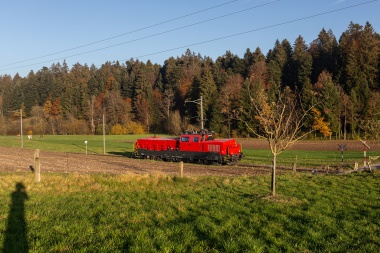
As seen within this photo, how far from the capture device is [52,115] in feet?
413

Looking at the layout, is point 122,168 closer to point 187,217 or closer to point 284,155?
point 187,217

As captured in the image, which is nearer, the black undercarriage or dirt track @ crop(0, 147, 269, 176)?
dirt track @ crop(0, 147, 269, 176)

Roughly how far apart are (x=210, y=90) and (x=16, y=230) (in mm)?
81461

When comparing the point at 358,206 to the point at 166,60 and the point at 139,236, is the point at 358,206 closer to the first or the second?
the point at 139,236

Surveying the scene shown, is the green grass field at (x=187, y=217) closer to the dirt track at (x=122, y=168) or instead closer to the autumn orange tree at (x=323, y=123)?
the dirt track at (x=122, y=168)

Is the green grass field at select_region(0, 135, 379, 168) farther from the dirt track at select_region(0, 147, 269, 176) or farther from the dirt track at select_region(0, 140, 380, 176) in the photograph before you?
the dirt track at select_region(0, 147, 269, 176)

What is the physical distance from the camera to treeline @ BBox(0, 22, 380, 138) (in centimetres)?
6881

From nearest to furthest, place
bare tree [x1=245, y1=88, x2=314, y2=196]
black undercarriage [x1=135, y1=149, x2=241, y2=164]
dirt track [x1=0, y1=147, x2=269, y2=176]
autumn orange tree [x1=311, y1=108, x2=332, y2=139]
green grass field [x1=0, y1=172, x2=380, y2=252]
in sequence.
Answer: green grass field [x1=0, y1=172, x2=380, y2=252]
bare tree [x1=245, y1=88, x2=314, y2=196]
dirt track [x1=0, y1=147, x2=269, y2=176]
black undercarriage [x1=135, y1=149, x2=241, y2=164]
autumn orange tree [x1=311, y1=108, x2=332, y2=139]

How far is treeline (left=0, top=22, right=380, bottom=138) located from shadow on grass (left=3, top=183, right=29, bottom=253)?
114 ft

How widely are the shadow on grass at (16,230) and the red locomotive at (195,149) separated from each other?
2101 centimetres

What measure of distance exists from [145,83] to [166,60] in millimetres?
26987

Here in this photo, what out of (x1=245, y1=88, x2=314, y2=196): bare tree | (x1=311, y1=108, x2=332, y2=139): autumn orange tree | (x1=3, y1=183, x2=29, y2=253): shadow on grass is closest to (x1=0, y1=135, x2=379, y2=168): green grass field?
(x1=245, y1=88, x2=314, y2=196): bare tree

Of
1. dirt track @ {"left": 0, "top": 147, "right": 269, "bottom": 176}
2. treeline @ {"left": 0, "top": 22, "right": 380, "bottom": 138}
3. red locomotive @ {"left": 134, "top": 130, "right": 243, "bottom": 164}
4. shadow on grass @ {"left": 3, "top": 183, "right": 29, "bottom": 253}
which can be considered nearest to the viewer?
shadow on grass @ {"left": 3, "top": 183, "right": 29, "bottom": 253}

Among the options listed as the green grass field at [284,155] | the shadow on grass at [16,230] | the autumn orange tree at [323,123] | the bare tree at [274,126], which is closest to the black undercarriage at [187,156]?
the green grass field at [284,155]
